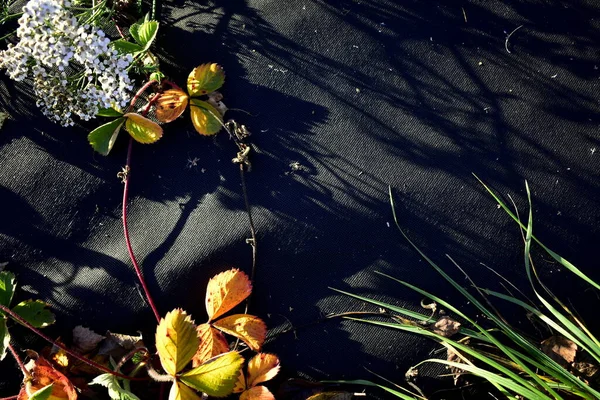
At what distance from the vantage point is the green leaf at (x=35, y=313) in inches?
51.4

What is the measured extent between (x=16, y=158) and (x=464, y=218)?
107cm

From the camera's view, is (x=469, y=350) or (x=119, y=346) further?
(x=119, y=346)

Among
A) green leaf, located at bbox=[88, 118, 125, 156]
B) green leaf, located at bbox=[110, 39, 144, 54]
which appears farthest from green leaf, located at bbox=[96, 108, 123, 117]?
green leaf, located at bbox=[110, 39, 144, 54]

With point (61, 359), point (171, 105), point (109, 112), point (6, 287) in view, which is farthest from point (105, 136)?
point (61, 359)

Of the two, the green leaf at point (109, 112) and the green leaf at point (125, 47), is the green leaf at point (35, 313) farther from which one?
the green leaf at point (125, 47)

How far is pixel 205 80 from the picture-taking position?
4.37ft

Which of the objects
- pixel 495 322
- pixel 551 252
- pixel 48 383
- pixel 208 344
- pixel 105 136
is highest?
pixel 105 136

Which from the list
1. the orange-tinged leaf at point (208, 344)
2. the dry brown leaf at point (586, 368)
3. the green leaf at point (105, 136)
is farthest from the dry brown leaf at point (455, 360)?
the green leaf at point (105, 136)

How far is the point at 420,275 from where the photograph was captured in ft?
4.39

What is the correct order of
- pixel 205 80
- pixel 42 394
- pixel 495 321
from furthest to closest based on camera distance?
pixel 205 80, pixel 495 321, pixel 42 394

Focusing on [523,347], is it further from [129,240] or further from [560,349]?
[129,240]

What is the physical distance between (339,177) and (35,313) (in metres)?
0.76


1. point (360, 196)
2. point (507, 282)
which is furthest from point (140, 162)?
point (507, 282)

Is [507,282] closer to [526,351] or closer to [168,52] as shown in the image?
[526,351]
